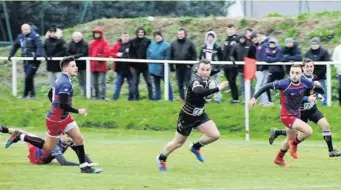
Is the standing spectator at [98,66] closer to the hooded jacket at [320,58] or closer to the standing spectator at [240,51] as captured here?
the standing spectator at [240,51]

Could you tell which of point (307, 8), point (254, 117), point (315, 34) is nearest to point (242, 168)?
point (254, 117)

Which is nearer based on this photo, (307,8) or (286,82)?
(286,82)

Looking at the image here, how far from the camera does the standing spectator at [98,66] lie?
99.8 feet

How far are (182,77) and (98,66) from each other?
228cm

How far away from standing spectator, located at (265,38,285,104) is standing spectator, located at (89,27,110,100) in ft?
14.3

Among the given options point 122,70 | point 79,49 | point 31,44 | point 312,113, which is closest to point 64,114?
point 312,113

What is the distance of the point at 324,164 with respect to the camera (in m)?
20.7

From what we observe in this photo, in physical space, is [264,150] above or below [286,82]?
below

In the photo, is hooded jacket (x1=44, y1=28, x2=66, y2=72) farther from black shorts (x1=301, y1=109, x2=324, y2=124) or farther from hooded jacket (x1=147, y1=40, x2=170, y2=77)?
black shorts (x1=301, y1=109, x2=324, y2=124)

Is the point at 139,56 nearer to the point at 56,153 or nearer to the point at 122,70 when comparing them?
the point at 122,70

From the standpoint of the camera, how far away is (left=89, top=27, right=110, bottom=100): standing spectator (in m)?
30.4

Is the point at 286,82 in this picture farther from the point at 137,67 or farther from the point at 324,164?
the point at 137,67

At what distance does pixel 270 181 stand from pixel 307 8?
22584 mm

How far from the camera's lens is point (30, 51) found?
3108 centimetres
